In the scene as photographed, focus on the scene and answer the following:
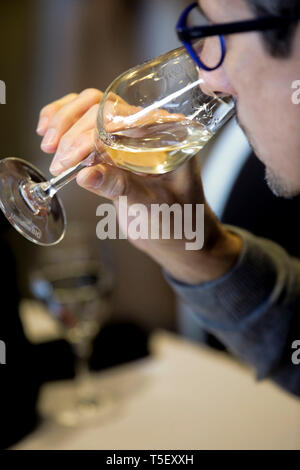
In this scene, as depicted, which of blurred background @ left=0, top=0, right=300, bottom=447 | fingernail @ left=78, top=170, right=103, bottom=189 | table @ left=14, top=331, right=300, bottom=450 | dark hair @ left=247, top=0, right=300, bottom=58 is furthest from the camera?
blurred background @ left=0, top=0, right=300, bottom=447

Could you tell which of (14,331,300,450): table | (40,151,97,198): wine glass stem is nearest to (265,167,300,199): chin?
(40,151,97,198): wine glass stem

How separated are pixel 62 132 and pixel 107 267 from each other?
0.43m

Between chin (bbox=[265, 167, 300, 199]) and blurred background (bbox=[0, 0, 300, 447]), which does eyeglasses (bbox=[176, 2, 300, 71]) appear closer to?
chin (bbox=[265, 167, 300, 199])

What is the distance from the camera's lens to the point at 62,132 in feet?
1.82

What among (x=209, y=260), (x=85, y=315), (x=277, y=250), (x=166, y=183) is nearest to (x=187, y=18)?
(x=166, y=183)

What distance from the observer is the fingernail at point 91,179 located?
51 centimetres

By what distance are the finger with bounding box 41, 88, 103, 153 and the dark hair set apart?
209 millimetres

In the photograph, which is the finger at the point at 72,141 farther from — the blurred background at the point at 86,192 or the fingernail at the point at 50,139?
the blurred background at the point at 86,192

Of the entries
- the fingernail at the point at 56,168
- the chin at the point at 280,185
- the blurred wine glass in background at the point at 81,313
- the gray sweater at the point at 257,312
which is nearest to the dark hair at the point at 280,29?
the chin at the point at 280,185

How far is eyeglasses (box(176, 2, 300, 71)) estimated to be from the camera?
41cm

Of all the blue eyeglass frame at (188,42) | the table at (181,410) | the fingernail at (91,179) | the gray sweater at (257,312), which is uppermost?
the blue eyeglass frame at (188,42)

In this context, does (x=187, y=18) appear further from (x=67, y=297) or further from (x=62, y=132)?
(x=67, y=297)

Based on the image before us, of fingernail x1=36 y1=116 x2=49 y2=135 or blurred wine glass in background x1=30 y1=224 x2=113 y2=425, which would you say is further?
blurred wine glass in background x1=30 y1=224 x2=113 y2=425

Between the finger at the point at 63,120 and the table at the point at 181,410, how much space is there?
38 cm
